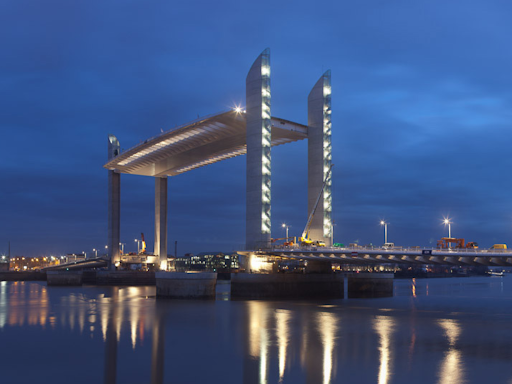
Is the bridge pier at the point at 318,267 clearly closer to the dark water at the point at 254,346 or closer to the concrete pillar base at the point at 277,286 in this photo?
the concrete pillar base at the point at 277,286

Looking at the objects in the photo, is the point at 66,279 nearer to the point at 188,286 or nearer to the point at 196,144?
the point at 196,144

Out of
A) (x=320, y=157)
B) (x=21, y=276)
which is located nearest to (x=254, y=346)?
(x=320, y=157)

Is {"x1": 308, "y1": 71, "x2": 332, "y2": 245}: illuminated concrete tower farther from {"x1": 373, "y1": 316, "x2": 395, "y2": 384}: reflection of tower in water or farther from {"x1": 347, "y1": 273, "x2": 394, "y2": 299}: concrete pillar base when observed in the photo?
{"x1": 373, "y1": 316, "x2": 395, "y2": 384}: reflection of tower in water

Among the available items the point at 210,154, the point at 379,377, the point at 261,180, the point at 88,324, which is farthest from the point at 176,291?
the point at 379,377

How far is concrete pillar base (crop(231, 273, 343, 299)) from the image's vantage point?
64.6 m

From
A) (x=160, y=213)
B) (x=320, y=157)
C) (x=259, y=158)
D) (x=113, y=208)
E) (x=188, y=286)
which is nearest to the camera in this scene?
(x=188, y=286)

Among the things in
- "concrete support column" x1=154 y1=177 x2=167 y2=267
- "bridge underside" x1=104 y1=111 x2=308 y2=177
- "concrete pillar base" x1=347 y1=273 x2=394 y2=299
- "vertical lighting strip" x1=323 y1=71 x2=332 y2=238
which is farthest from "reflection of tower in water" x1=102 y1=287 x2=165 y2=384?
"concrete support column" x1=154 y1=177 x2=167 y2=267

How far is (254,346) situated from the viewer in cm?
3145

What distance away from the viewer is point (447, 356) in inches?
1096

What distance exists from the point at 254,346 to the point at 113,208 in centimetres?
8106

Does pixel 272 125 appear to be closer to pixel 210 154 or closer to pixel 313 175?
pixel 313 175

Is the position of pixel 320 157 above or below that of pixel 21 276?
above

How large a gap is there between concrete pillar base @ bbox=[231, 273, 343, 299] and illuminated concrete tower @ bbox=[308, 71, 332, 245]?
7854 millimetres

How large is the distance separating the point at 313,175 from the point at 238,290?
19.8 metres
